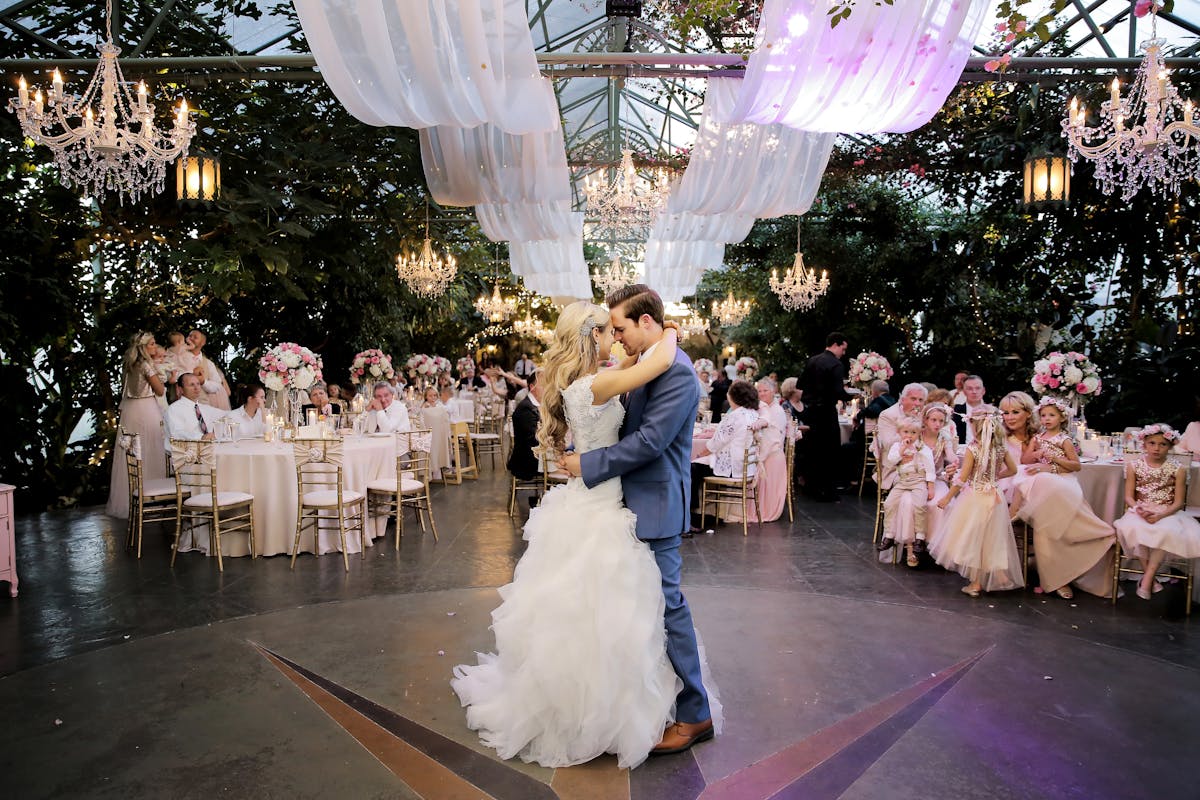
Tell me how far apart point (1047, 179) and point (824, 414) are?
10.5ft

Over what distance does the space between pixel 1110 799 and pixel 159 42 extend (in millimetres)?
9123

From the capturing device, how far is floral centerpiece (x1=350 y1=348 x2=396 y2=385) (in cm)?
1016

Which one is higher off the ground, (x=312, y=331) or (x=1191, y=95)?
(x=1191, y=95)

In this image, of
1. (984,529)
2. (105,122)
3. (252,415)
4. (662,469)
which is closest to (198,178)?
(105,122)

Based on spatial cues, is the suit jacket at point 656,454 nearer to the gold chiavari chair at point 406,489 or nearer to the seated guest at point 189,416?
the gold chiavari chair at point 406,489

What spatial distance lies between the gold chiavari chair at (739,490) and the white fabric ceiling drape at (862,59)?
3.57 meters

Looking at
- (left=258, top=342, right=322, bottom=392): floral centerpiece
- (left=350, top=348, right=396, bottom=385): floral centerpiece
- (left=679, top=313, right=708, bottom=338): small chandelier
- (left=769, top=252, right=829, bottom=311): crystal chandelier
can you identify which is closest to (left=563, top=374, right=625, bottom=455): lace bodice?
(left=258, top=342, right=322, bottom=392): floral centerpiece

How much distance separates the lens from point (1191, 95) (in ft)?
24.6

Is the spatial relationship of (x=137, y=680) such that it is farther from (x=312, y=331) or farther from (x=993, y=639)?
(x=312, y=331)

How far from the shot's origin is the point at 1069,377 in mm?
6590

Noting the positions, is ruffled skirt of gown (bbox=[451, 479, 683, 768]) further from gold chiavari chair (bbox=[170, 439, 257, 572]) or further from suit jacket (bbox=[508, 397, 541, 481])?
suit jacket (bbox=[508, 397, 541, 481])

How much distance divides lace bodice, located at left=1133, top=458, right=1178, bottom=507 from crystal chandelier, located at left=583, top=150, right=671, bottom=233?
4870 millimetres

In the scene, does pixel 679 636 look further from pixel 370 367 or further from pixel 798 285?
pixel 798 285

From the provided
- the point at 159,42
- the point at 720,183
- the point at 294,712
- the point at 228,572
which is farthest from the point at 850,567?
the point at 159,42
